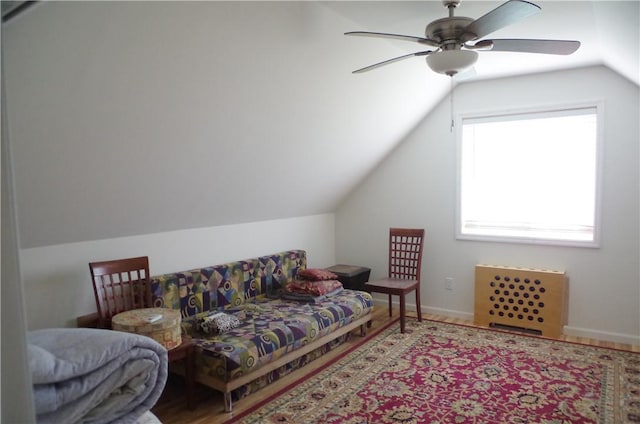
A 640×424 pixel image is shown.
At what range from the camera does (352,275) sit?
14.5 ft

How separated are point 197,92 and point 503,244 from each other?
3.26m

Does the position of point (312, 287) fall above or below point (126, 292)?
below

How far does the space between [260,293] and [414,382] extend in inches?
62.0

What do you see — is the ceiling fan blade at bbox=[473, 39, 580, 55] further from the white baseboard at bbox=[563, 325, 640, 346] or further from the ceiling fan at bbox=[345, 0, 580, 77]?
the white baseboard at bbox=[563, 325, 640, 346]

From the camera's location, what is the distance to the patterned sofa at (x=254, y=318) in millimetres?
2629

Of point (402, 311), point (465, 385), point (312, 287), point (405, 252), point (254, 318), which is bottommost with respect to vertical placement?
point (465, 385)

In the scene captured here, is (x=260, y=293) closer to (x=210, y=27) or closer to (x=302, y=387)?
(x=302, y=387)

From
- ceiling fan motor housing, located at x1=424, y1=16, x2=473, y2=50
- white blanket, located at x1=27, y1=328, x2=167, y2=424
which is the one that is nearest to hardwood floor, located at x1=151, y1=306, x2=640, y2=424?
white blanket, located at x1=27, y1=328, x2=167, y2=424

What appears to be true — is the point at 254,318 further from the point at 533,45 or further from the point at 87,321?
the point at 533,45

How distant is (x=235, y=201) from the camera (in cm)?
359

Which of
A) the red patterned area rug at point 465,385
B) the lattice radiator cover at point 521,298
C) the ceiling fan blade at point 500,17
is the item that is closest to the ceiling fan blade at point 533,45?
the ceiling fan blade at point 500,17

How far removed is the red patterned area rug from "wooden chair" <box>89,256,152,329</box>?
105cm

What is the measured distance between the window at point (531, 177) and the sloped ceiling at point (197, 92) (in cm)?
57

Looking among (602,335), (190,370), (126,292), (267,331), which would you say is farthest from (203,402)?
(602,335)
